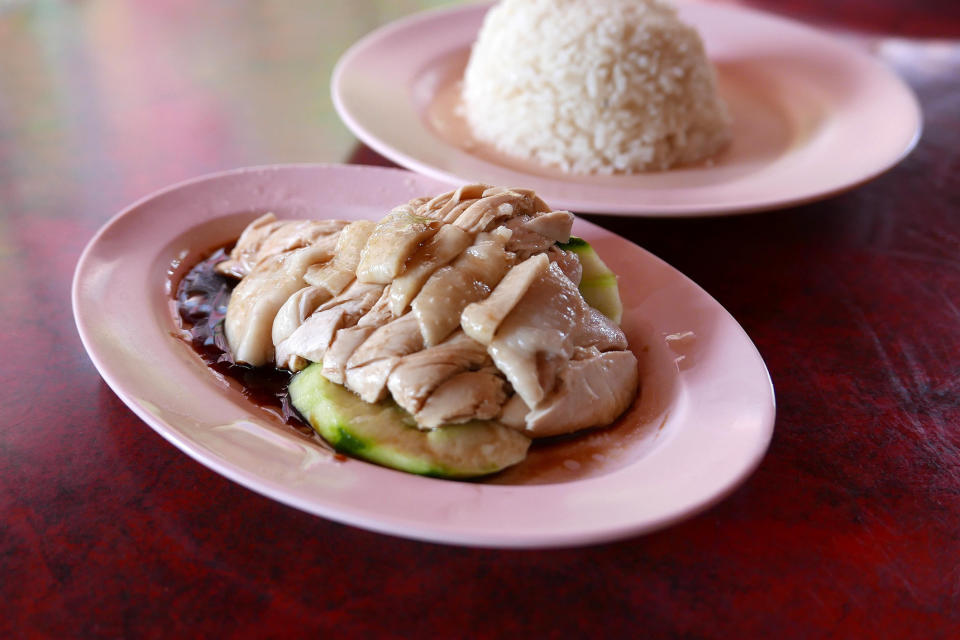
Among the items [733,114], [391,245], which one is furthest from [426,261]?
[733,114]

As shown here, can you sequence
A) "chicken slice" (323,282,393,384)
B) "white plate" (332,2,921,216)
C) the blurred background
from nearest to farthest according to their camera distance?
"chicken slice" (323,282,393,384) → "white plate" (332,2,921,216) → the blurred background

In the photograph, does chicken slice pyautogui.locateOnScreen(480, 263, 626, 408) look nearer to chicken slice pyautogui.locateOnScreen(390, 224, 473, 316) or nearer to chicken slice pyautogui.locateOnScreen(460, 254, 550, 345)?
chicken slice pyautogui.locateOnScreen(460, 254, 550, 345)

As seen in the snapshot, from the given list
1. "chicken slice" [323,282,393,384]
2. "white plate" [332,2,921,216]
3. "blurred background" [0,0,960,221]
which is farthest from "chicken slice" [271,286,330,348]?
"blurred background" [0,0,960,221]

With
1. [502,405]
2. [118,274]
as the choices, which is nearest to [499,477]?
[502,405]

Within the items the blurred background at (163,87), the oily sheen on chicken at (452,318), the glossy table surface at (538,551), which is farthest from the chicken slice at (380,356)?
the blurred background at (163,87)

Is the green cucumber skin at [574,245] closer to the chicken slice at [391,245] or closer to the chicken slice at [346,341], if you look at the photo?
the chicken slice at [391,245]

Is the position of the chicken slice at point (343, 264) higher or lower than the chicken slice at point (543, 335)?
higher

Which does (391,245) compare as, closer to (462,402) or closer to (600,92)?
(462,402)
